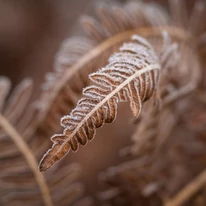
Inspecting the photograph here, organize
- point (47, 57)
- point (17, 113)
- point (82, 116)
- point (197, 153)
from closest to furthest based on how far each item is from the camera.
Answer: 1. point (82, 116)
2. point (17, 113)
3. point (197, 153)
4. point (47, 57)

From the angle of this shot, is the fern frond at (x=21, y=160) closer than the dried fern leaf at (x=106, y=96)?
No

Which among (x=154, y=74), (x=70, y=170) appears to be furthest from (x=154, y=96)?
(x=70, y=170)

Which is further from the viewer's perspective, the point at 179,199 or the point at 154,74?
the point at 179,199

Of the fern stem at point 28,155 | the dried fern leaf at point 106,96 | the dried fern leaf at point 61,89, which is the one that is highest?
the dried fern leaf at point 61,89

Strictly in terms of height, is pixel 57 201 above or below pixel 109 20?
A: below

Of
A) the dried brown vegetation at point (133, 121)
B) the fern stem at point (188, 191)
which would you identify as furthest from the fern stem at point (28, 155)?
the fern stem at point (188, 191)

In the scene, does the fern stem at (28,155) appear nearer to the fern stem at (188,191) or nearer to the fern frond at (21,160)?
the fern frond at (21,160)

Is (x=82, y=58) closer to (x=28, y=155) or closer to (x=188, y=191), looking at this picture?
(x=28, y=155)

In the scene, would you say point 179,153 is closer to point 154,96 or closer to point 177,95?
point 177,95

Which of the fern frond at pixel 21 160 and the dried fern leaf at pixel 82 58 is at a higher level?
the dried fern leaf at pixel 82 58
